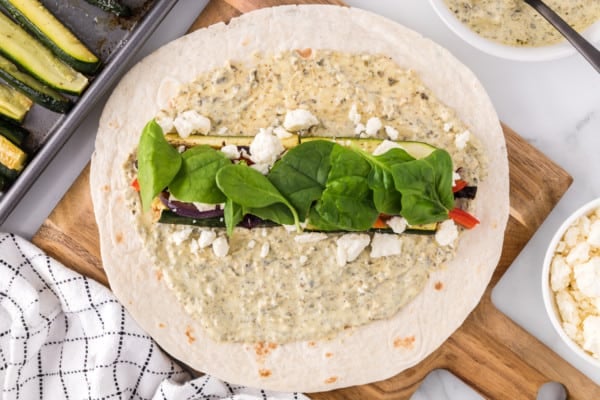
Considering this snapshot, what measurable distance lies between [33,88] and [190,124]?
737mm

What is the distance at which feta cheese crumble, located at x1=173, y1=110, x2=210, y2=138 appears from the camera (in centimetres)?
308

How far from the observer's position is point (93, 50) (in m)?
3.32

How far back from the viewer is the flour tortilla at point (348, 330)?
3.19 m

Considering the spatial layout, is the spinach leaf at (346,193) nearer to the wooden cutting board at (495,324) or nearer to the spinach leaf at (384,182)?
the spinach leaf at (384,182)

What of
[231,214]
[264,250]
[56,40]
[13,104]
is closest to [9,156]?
[13,104]

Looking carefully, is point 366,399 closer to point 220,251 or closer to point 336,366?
point 336,366

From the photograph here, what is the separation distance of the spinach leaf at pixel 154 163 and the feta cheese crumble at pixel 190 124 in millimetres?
149

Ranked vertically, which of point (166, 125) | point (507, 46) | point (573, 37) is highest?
point (573, 37)

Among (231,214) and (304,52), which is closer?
(231,214)

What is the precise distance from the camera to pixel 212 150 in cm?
295

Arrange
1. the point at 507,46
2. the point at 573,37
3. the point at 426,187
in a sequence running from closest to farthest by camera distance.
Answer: the point at 426,187 → the point at 573,37 → the point at 507,46

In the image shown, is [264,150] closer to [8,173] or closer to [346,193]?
[346,193]

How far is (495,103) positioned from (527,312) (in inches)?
38.1

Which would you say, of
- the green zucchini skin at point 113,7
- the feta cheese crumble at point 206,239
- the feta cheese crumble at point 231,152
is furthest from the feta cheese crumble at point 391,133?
the green zucchini skin at point 113,7
